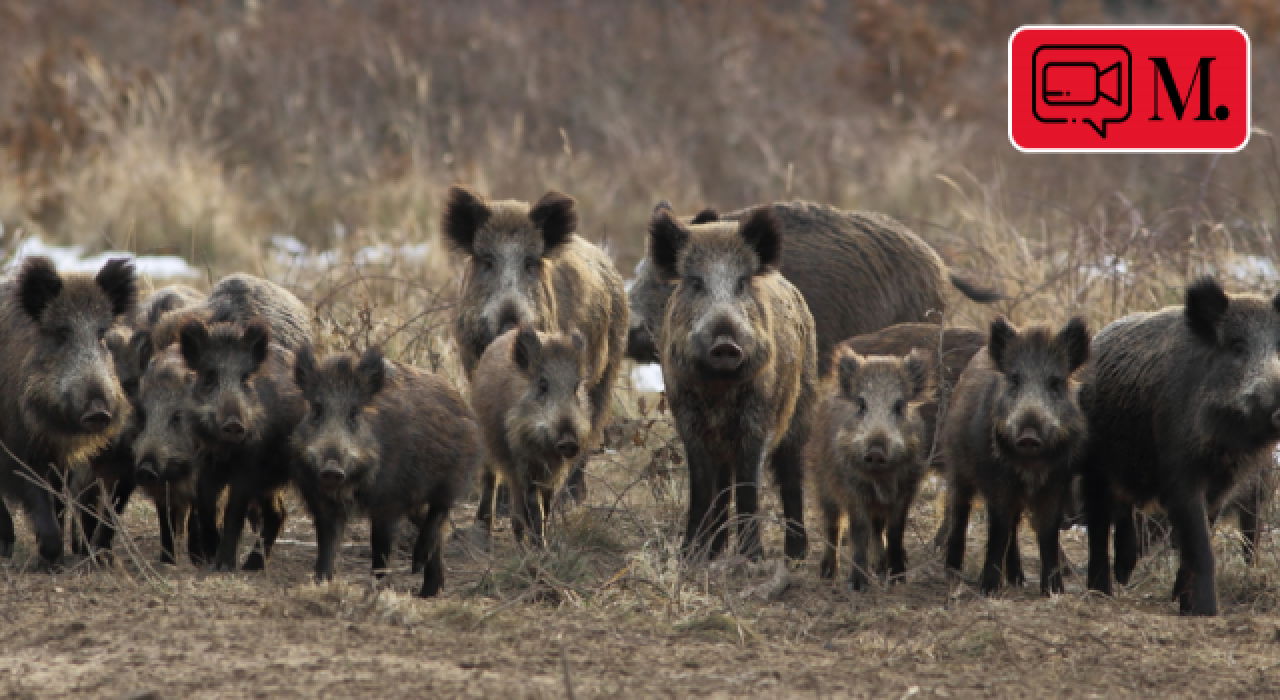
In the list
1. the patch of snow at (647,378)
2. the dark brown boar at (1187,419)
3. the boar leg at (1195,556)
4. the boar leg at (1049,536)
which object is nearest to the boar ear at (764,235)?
the dark brown boar at (1187,419)

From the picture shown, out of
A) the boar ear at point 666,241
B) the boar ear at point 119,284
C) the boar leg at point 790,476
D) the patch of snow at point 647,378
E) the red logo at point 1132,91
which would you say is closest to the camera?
the boar ear at point 119,284

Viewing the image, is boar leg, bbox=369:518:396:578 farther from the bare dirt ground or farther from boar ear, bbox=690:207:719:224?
boar ear, bbox=690:207:719:224

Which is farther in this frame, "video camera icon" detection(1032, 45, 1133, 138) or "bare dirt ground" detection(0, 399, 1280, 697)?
"video camera icon" detection(1032, 45, 1133, 138)

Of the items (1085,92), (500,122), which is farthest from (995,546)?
(500,122)

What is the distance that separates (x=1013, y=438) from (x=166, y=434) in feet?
11.2

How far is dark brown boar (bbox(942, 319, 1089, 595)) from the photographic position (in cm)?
664

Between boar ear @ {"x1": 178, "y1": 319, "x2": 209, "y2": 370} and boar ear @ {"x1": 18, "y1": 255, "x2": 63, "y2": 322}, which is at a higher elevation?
boar ear @ {"x1": 18, "y1": 255, "x2": 63, "y2": 322}

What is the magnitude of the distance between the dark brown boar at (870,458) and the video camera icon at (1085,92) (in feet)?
27.5

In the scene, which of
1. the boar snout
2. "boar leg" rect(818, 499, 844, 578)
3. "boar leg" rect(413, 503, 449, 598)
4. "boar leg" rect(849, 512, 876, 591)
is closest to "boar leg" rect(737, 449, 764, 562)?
"boar leg" rect(818, 499, 844, 578)

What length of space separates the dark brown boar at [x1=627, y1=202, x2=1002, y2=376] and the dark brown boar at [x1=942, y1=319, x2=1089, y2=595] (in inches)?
89.0

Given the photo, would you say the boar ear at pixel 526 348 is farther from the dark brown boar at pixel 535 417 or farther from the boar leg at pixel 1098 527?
the boar leg at pixel 1098 527

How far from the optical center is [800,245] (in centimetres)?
947

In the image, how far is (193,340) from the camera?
22.1 ft

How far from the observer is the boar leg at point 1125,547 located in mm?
7332
